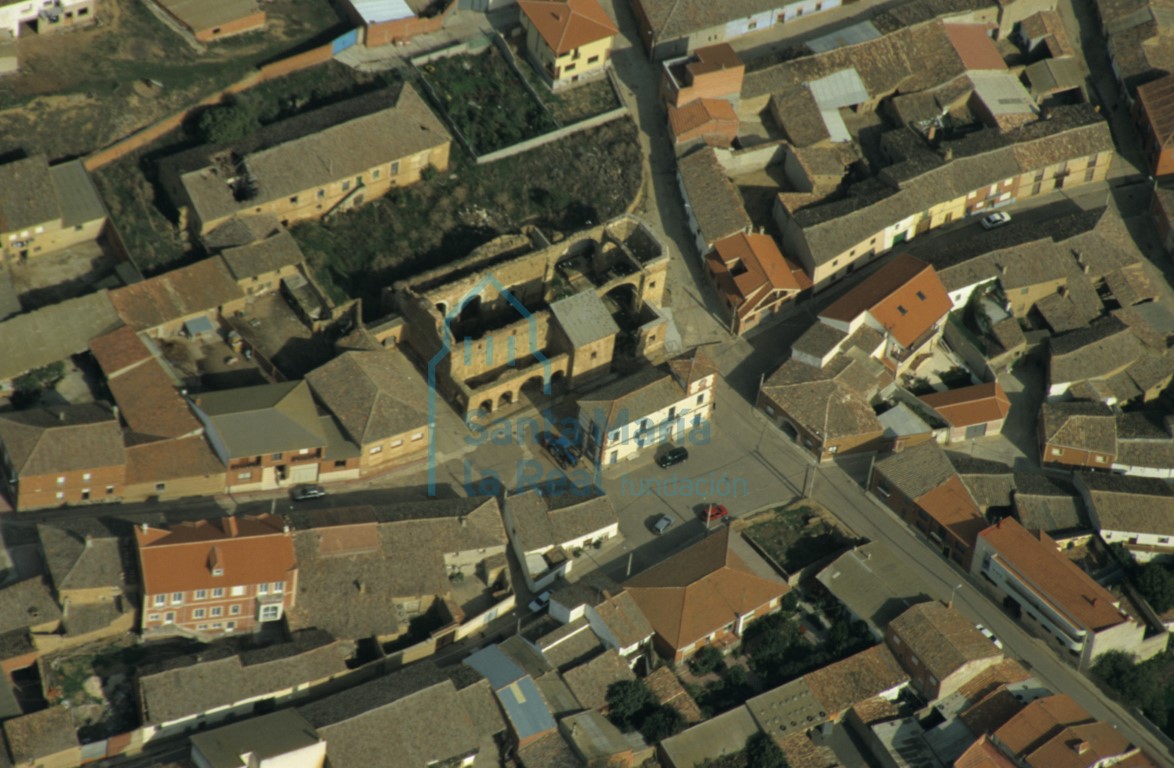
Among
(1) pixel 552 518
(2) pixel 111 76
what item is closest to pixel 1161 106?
(1) pixel 552 518

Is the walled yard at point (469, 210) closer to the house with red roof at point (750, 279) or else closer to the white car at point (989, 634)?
the house with red roof at point (750, 279)

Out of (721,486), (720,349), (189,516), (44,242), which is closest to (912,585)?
(721,486)

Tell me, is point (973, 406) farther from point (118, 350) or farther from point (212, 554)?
point (118, 350)

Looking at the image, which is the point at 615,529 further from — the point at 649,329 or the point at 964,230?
the point at 964,230

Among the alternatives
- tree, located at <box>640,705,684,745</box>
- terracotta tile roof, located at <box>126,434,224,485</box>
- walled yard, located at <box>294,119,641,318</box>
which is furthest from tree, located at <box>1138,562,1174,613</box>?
terracotta tile roof, located at <box>126,434,224,485</box>

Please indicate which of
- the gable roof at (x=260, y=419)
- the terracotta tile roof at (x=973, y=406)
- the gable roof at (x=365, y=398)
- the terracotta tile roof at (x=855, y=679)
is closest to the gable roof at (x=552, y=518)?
the gable roof at (x=365, y=398)
